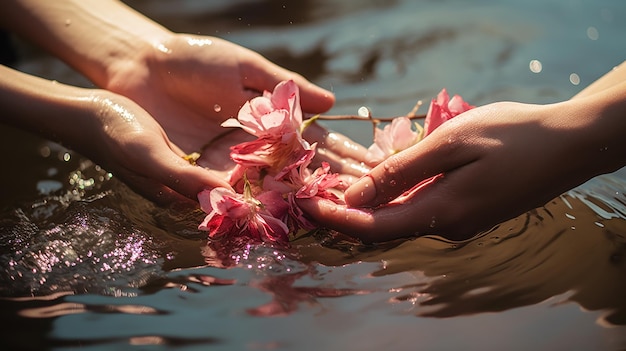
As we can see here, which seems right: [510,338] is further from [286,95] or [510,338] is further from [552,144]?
[286,95]

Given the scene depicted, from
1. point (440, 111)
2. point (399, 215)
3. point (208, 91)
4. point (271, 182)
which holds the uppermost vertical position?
point (208, 91)

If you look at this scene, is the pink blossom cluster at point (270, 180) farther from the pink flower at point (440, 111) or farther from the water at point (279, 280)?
the pink flower at point (440, 111)

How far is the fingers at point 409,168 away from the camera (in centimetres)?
170

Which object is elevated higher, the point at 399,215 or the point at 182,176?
the point at 182,176

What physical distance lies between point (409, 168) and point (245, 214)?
400 mm

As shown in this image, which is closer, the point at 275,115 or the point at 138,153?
the point at 275,115

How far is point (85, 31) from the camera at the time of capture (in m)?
2.54

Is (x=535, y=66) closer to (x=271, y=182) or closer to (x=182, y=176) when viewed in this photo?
(x=271, y=182)

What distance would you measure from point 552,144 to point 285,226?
0.67 metres

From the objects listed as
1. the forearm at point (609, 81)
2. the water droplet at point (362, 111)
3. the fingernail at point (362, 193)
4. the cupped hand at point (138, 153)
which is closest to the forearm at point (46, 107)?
the cupped hand at point (138, 153)

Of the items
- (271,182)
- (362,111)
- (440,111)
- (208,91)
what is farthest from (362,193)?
(362,111)

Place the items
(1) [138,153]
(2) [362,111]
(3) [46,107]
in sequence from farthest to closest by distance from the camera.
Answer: (2) [362,111], (3) [46,107], (1) [138,153]

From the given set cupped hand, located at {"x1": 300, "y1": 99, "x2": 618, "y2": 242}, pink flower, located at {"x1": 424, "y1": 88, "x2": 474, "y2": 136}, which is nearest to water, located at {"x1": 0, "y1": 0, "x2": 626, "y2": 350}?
cupped hand, located at {"x1": 300, "y1": 99, "x2": 618, "y2": 242}

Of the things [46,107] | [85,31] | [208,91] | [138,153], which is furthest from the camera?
[85,31]
